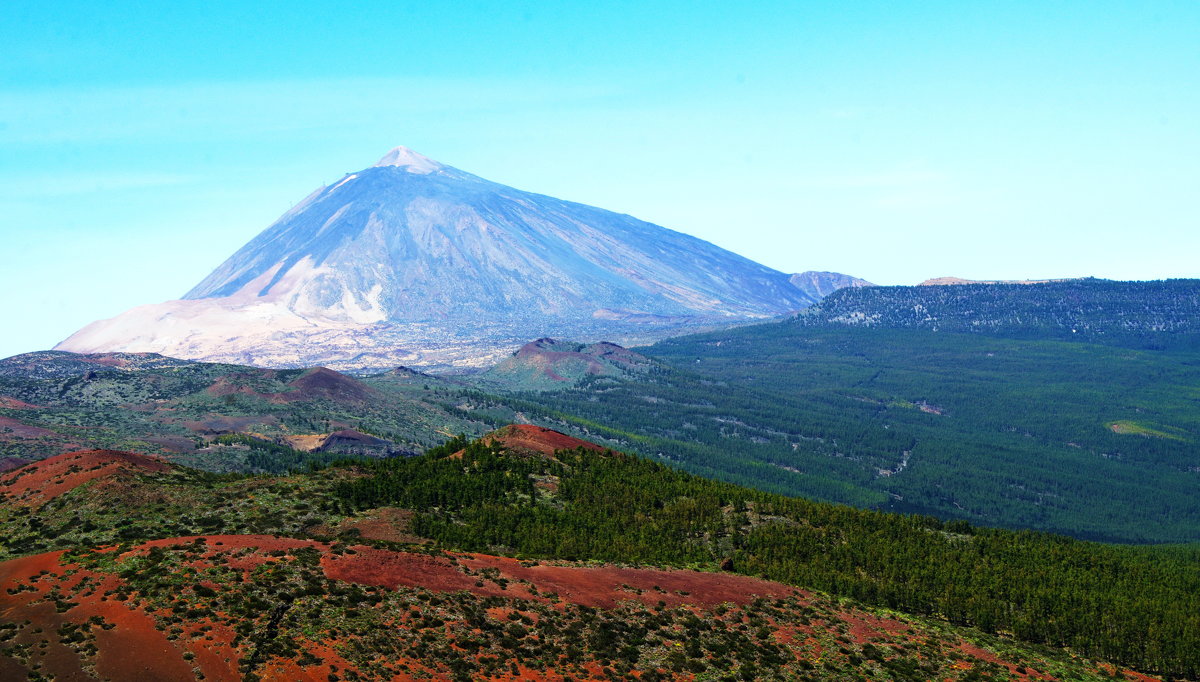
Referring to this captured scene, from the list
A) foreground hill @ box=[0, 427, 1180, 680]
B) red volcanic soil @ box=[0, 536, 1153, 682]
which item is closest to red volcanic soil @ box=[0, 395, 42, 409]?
foreground hill @ box=[0, 427, 1180, 680]

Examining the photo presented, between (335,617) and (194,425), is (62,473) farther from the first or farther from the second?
(194,425)

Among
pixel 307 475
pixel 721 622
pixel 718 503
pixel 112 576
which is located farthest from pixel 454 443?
pixel 112 576

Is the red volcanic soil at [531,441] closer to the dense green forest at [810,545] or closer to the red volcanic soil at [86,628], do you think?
the dense green forest at [810,545]

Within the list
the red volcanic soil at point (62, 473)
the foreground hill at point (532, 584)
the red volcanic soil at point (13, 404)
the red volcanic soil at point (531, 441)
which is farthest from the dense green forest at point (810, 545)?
the red volcanic soil at point (13, 404)

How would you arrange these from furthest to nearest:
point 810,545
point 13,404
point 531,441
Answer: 1. point 13,404
2. point 531,441
3. point 810,545

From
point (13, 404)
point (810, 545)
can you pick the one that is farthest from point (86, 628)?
point (13, 404)

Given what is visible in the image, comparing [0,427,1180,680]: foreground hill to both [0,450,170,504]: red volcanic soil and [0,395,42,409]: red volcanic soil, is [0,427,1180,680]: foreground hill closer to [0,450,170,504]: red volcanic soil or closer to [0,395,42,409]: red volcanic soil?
[0,450,170,504]: red volcanic soil
